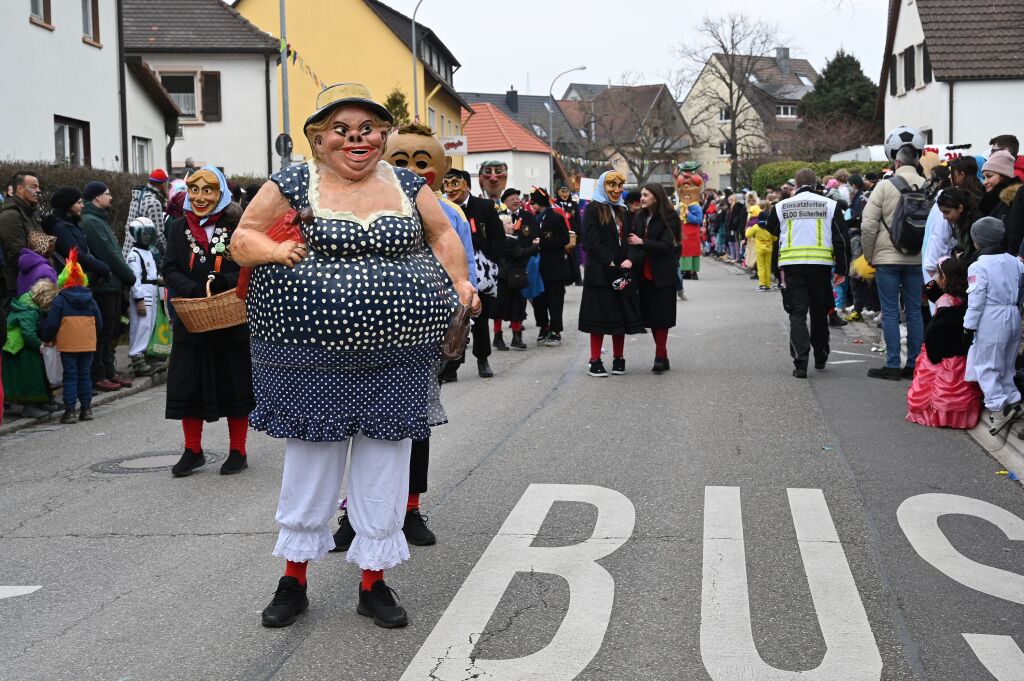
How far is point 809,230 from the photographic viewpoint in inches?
480

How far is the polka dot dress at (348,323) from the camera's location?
475 cm

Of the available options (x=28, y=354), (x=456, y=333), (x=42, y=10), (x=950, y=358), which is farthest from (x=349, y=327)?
(x=42, y=10)

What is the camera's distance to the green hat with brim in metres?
4.93

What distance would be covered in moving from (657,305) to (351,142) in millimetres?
7685

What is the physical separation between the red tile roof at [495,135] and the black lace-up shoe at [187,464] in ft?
220

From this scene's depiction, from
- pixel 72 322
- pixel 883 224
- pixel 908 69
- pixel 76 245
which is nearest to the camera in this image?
pixel 72 322

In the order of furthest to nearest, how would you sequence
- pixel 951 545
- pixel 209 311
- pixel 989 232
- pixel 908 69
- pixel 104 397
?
pixel 908 69, pixel 104 397, pixel 989 232, pixel 209 311, pixel 951 545

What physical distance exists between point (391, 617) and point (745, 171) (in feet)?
193

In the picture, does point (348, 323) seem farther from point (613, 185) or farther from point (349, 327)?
point (613, 185)

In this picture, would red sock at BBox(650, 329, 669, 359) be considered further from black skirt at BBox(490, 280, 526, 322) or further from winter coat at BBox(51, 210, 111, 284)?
winter coat at BBox(51, 210, 111, 284)

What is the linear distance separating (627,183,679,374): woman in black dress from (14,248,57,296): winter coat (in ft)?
17.5

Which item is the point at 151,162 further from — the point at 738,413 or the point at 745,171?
the point at 745,171

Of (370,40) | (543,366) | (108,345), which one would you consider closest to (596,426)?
(543,366)

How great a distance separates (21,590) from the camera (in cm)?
562
